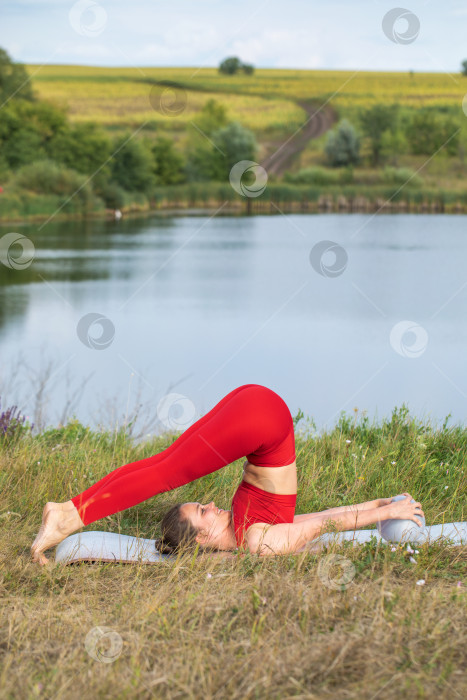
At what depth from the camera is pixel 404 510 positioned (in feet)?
10.5

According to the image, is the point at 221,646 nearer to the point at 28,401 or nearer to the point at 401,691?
the point at 401,691

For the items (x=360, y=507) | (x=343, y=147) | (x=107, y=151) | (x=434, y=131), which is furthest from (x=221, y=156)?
(x=360, y=507)

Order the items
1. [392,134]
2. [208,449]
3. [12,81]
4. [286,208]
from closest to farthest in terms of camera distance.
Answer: [208,449] < [286,208] < [392,134] < [12,81]

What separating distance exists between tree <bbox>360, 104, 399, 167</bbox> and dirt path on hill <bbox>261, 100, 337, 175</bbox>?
253cm

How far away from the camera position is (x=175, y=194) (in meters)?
37.8

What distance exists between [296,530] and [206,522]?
1.32ft

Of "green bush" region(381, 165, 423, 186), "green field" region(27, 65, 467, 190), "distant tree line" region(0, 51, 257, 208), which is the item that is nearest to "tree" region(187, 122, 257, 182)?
"distant tree line" region(0, 51, 257, 208)

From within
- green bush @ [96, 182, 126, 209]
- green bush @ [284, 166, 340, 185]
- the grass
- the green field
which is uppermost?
the green field

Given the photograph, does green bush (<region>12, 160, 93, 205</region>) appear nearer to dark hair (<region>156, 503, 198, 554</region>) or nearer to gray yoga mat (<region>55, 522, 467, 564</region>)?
gray yoga mat (<region>55, 522, 467, 564</region>)

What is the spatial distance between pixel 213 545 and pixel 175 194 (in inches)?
1411

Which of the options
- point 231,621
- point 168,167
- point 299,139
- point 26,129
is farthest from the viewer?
point 299,139

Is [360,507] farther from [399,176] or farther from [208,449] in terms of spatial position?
[399,176]

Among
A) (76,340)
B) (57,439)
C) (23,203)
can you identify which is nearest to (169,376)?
(76,340)

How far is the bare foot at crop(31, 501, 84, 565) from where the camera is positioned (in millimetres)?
3057
